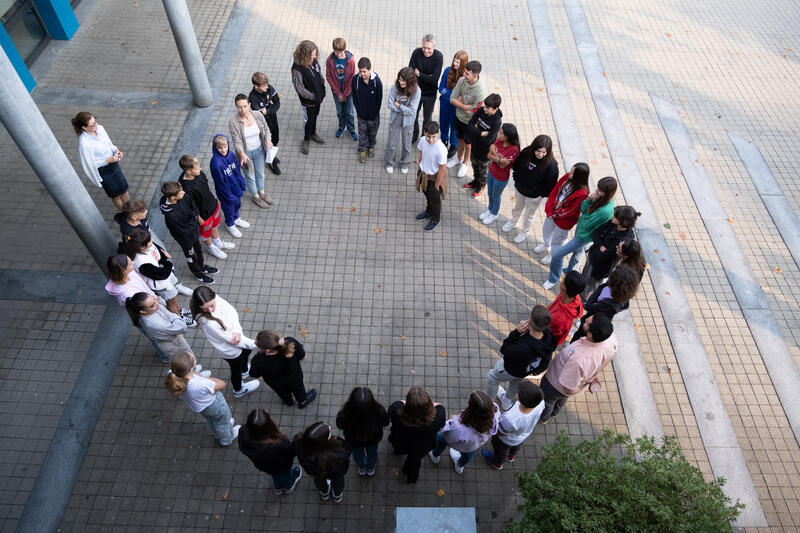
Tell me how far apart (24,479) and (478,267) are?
6155mm

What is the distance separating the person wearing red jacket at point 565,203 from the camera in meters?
6.47

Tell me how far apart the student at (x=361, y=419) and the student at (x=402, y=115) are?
4.83m

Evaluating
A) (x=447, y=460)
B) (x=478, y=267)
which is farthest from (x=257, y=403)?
(x=478, y=267)

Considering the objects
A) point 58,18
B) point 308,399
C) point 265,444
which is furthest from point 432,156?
point 58,18

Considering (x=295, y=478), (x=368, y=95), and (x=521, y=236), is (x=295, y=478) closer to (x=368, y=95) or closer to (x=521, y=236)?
(x=521, y=236)

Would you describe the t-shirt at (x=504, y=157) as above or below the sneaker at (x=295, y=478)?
above

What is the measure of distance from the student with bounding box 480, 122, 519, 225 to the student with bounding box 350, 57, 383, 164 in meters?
2.04

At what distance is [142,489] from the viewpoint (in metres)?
5.65

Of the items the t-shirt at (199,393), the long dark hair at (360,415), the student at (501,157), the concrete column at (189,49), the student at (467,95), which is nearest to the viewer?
the long dark hair at (360,415)

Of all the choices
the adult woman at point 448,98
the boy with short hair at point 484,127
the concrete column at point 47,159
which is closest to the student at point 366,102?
the adult woman at point 448,98

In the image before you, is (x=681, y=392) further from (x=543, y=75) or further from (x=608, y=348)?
(x=543, y=75)

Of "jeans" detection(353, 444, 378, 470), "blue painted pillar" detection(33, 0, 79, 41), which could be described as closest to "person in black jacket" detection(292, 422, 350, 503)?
"jeans" detection(353, 444, 378, 470)

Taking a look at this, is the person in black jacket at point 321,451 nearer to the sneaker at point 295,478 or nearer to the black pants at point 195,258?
the sneaker at point 295,478

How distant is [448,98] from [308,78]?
2.29 m
